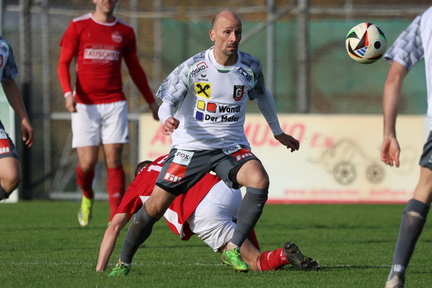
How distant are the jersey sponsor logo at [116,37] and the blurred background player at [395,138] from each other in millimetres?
5585

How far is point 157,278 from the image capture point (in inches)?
260

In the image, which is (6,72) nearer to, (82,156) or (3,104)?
(82,156)

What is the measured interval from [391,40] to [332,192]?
3.15m

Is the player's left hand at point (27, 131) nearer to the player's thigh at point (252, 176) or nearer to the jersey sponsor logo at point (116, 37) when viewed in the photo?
the player's thigh at point (252, 176)

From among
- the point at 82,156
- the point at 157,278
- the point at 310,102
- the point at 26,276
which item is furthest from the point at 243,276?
the point at 310,102

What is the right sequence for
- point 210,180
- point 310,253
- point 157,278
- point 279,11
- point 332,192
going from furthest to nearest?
point 279,11 < point 332,192 < point 310,253 < point 210,180 < point 157,278

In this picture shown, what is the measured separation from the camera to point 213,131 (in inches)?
271

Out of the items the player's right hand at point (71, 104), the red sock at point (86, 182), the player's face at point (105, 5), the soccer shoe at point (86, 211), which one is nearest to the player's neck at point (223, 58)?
the player's right hand at point (71, 104)

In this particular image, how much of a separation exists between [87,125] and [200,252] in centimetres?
265

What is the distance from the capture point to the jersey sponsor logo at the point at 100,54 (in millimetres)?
10570

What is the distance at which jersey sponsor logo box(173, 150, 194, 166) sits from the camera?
6.79 m

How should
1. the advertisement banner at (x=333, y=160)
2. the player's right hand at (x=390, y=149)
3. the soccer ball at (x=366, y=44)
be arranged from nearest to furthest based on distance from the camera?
the player's right hand at (x=390, y=149)
the soccer ball at (x=366, y=44)
the advertisement banner at (x=333, y=160)

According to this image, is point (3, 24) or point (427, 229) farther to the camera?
point (3, 24)

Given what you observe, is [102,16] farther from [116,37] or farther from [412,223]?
[412,223]
